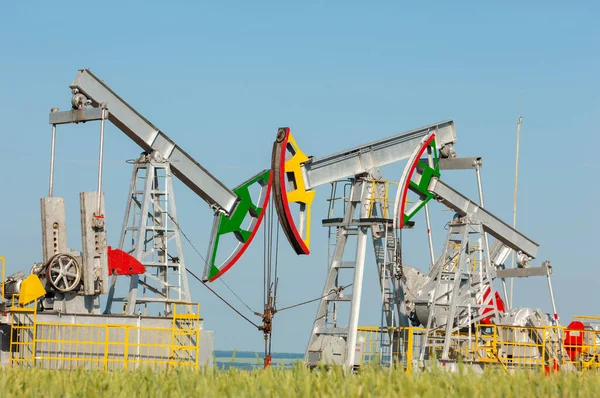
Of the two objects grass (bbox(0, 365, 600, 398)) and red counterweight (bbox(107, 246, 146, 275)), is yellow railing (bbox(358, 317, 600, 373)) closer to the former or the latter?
red counterweight (bbox(107, 246, 146, 275))

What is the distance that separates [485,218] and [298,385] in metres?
15.9

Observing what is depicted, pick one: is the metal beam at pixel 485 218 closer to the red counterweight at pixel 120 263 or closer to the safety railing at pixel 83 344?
the red counterweight at pixel 120 263

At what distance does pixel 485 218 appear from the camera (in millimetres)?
24328

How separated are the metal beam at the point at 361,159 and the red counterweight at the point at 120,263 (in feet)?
12.7

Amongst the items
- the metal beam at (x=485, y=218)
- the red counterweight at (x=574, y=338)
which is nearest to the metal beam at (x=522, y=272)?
the metal beam at (x=485, y=218)

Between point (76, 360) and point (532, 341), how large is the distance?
10302 mm

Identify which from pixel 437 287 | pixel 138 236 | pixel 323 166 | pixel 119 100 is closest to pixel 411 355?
pixel 437 287

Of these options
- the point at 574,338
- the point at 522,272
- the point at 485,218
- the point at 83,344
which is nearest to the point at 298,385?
the point at 83,344

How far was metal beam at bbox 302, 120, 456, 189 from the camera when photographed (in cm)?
2091

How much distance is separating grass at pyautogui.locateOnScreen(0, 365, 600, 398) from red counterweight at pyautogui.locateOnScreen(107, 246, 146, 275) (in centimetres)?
870

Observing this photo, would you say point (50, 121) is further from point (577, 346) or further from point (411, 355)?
point (577, 346)

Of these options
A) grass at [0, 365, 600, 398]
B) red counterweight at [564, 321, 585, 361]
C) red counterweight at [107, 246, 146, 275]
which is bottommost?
grass at [0, 365, 600, 398]

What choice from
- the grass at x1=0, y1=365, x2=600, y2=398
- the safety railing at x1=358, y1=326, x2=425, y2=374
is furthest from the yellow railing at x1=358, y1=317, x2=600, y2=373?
the grass at x1=0, y1=365, x2=600, y2=398

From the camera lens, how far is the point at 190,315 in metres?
18.9
